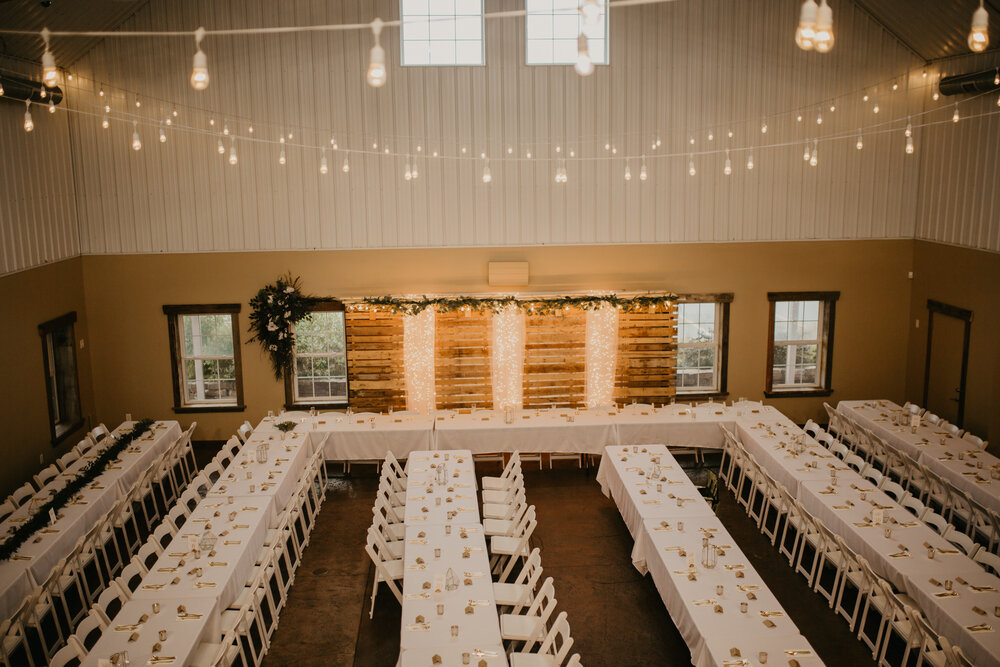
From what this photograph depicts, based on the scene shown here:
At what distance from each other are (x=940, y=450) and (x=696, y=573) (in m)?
5.30

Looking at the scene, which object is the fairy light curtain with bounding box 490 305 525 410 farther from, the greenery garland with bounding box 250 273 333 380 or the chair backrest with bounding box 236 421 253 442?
the chair backrest with bounding box 236 421 253 442

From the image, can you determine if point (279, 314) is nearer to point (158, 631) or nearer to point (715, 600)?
point (158, 631)

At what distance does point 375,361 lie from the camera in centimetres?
1357

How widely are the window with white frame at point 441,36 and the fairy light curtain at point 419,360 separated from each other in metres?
4.03

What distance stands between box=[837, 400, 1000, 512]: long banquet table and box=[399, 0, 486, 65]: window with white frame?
8.21 m

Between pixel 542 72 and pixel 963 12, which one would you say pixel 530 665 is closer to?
pixel 542 72

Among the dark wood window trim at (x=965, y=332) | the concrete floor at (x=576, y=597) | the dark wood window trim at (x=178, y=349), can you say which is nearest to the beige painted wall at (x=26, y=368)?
the dark wood window trim at (x=178, y=349)

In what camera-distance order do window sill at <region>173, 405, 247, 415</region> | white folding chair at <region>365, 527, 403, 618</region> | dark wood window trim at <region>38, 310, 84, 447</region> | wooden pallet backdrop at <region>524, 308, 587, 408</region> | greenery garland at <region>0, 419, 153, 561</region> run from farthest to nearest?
window sill at <region>173, 405, 247, 415</region>
wooden pallet backdrop at <region>524, 308, 587, 408</region>
dark wood window trim at <region>38, 310, 84, 447</region>
greenery garland at <region>0, 419, 153, 561</region>
white folding chair at <region>365, 527, 403, 618</region>

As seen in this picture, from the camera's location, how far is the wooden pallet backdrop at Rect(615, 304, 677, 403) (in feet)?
44.7

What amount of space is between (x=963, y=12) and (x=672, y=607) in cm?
910

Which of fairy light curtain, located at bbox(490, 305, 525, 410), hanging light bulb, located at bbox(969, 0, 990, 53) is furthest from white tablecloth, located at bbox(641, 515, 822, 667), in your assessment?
fairy light curtain, located at bbox(490, 305, 525, 410)

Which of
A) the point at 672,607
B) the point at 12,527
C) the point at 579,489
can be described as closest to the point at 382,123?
the point at 579,489

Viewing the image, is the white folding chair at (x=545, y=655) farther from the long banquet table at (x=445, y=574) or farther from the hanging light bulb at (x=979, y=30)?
the hanging light bulb at (x=979, y=30)

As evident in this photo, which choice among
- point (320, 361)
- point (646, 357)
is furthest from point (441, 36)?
point (646, 357)
